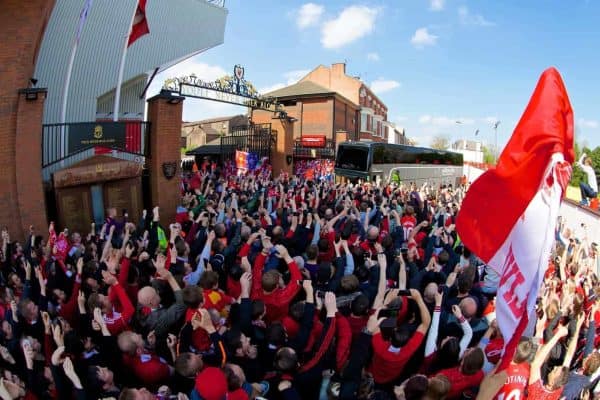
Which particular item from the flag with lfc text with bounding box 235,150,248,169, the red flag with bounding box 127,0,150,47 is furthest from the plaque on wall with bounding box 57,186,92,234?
the flag with lfc text with bounding box 235,150,248,169

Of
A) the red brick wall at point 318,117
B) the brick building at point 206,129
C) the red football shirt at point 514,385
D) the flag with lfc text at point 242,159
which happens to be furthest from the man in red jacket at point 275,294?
the brick building at point 206,129

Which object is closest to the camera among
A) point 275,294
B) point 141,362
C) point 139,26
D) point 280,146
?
point 141,362

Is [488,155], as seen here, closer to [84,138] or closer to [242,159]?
[242,159]

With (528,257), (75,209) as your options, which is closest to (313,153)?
(75,209)

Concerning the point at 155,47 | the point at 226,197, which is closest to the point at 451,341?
the point at 226,197

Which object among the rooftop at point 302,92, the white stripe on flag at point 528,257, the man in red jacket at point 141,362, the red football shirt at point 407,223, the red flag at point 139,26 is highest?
the rooftop at point 302,92

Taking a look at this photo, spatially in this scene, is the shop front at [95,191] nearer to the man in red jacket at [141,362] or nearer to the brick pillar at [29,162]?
the brick pillar at [29,162]

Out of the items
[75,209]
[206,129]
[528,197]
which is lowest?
[75,209]

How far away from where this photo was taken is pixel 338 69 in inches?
2007

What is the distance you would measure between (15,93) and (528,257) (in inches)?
385

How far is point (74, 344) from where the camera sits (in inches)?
133

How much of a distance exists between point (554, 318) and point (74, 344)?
14.1 ft

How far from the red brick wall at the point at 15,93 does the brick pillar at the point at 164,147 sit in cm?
267

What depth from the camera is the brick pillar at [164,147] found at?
10633 mm
